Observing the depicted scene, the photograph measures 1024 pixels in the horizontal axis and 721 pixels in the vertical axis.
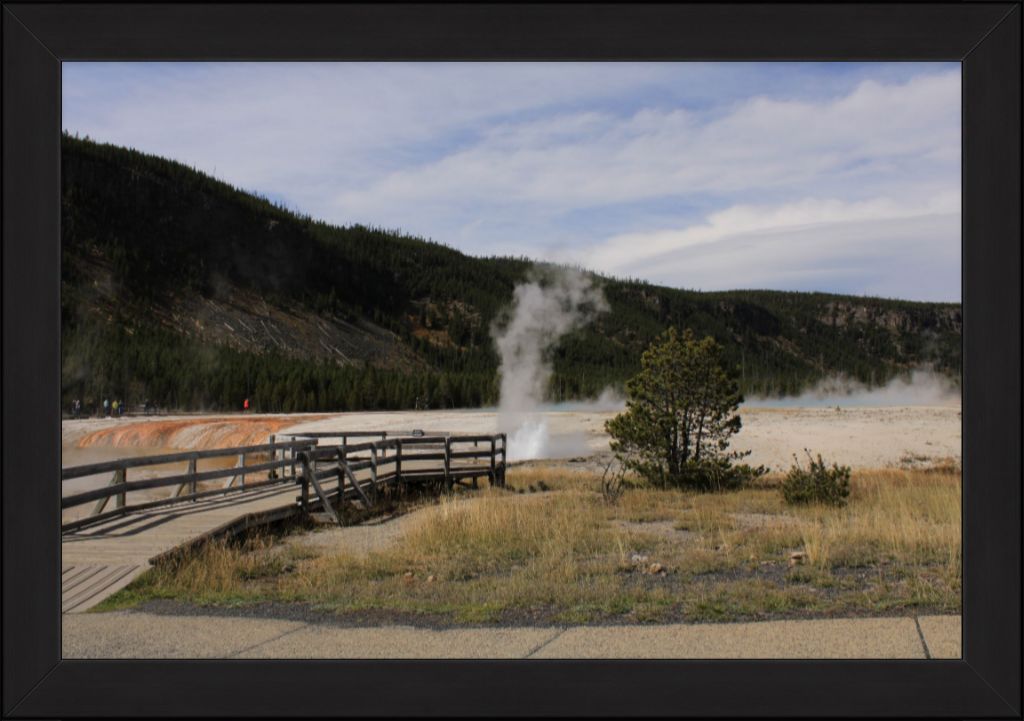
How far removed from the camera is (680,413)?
54.9 ft

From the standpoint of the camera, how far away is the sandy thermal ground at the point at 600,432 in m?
25.8

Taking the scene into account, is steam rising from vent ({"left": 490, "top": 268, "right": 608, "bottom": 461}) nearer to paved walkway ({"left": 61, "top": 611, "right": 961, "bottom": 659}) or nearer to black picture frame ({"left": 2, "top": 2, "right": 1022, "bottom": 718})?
paved walkway ({"left": 61, "top": 611, "right": 961, "bottom": 659})

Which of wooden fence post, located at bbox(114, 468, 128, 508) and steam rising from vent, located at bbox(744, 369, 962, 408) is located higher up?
wooden fence post, located at bbox(114, 468, 128, 508)

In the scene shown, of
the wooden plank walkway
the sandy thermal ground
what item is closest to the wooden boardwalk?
the wooden plank walkway

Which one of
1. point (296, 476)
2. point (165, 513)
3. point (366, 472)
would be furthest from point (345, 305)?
point (165, 513)

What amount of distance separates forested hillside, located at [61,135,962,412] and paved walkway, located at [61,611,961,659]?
66.6 m

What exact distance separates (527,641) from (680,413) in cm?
1173

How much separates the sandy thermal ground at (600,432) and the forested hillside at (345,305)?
31295 millimetres

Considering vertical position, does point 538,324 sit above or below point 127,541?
above

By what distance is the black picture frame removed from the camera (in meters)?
3.07

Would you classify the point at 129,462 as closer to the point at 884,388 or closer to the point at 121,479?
the point at 121,479

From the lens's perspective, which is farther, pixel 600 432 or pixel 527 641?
pixel 600 432

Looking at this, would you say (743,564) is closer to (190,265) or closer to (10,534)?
(10,534)

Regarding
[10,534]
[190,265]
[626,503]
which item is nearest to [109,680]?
[10,534]
